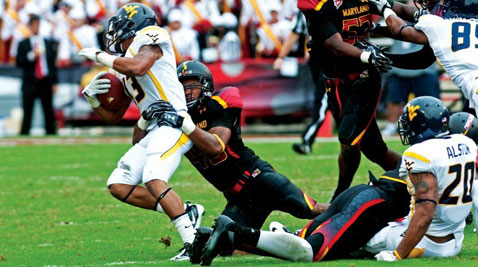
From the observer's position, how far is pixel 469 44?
6098 mm

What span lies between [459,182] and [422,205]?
29 cm

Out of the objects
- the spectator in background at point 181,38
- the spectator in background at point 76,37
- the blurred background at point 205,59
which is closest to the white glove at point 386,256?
the blurred background at point 205,59

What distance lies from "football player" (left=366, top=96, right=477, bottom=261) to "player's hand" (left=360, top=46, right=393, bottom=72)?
1524mm

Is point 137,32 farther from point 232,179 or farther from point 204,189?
point 204,189

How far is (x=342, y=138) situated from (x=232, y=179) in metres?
1.36

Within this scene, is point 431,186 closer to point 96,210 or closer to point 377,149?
point 377,149

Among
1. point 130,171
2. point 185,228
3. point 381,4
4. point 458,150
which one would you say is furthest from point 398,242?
point 381,4

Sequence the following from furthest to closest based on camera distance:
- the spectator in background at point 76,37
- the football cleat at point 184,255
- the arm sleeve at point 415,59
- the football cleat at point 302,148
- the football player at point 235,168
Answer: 1. the spectator in background at point 76,37
2. the football cleat at point 302,148
3. the arm sleeve at point 415,59
4. the football cleat at point 184,255
5. the football player at point 235,168

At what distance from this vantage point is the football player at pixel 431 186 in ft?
15.9

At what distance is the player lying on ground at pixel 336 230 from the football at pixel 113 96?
1.44m

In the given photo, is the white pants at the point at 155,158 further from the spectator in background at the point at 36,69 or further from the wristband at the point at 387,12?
the spectator in background at the point at 36,69

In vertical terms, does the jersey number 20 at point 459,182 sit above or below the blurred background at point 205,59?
above

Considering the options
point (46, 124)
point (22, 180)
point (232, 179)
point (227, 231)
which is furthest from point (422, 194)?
point (46, 124)

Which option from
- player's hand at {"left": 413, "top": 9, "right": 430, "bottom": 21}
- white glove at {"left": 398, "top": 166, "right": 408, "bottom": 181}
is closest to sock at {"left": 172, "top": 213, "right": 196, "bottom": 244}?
white glove at {"left": 398, "top": 166, "right": 408, "bottom": 181}
